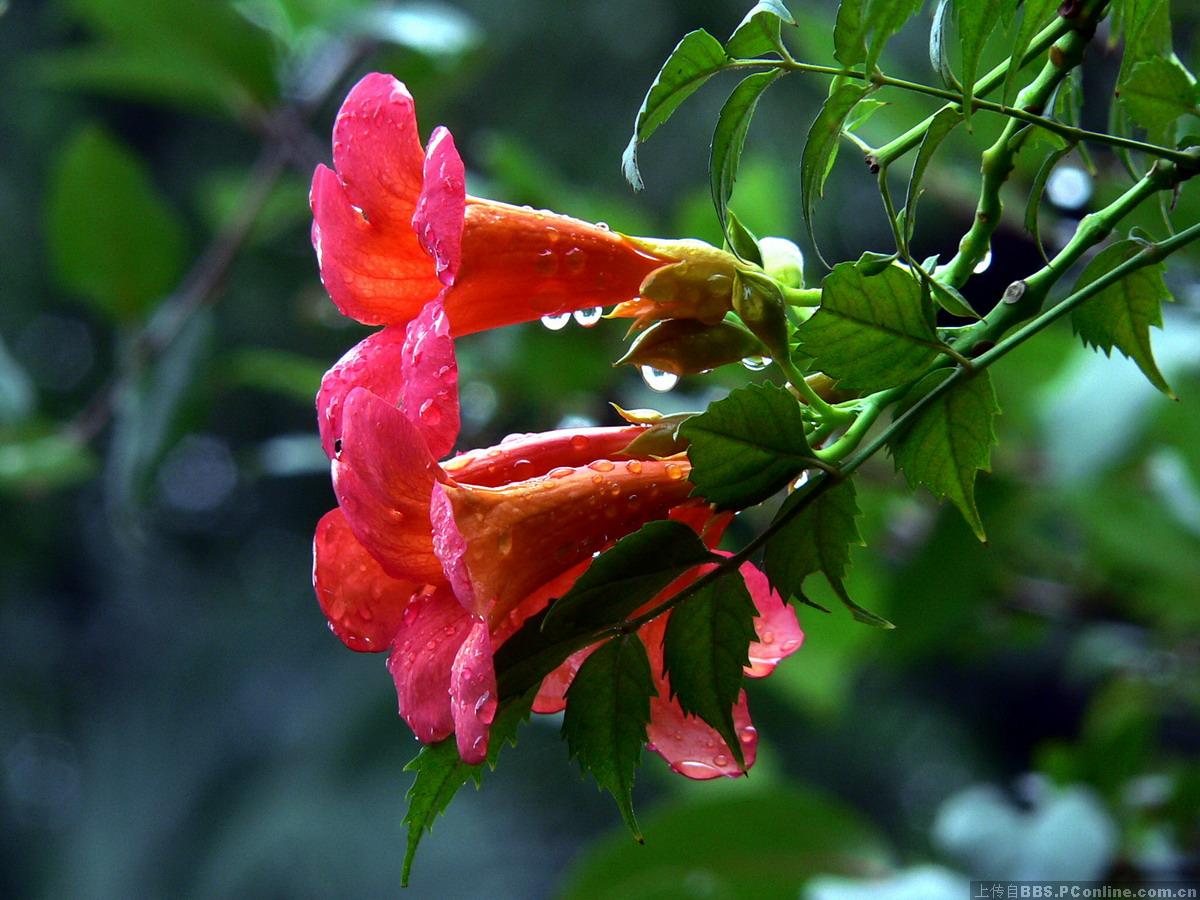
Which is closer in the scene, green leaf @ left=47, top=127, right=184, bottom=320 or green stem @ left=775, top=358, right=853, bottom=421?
green stem @ left=775, top=358, right=853, bottom=421

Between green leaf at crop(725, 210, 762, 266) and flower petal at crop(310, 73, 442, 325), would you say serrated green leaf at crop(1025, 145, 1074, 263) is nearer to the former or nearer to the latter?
green leaf at crop(725, 210, 762, 266)

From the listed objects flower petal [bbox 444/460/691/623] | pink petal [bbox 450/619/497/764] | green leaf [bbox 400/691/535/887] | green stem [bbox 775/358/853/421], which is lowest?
green leaf [bbox 400/691/535/887]

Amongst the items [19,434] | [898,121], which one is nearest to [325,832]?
[19,434]

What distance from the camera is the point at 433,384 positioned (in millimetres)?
373

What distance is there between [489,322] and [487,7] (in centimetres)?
481

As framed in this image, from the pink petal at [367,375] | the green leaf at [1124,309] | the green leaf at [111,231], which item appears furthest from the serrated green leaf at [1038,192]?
the green leaf at [111,231]

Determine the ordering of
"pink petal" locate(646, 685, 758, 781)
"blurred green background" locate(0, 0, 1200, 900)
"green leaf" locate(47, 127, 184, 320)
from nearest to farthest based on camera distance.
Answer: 1. "pink petal" locate(646, 685, 758, 781)
2. "blurred green background" locate(0, 0, 1200, 900)
3. "green leaf" locate(47, 127, 184, 320)

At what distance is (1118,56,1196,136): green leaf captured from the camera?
0.41 metres

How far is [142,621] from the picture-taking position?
19.5ft

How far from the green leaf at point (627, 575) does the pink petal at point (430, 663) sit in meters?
0.04

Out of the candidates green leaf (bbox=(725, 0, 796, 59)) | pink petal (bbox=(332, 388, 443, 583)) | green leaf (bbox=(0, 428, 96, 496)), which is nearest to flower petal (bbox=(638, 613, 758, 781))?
pink petal (bbox=(332, 388, 443, 583))

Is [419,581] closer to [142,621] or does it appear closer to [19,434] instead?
[19,434]

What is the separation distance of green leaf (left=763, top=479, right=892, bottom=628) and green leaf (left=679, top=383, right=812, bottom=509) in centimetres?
1

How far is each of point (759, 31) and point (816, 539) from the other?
0.57 feet
